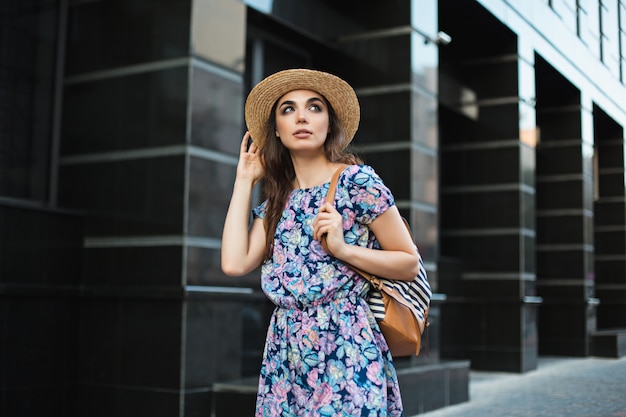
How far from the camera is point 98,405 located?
7594 mm

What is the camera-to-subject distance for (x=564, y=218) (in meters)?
18.4

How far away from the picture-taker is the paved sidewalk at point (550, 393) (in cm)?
925

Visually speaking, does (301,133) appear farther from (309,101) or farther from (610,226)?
(610,226)

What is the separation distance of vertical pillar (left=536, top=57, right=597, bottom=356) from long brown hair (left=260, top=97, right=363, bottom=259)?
15.1 metres

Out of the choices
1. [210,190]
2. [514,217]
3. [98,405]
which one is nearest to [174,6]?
[210,190]

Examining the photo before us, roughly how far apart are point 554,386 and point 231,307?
614cm

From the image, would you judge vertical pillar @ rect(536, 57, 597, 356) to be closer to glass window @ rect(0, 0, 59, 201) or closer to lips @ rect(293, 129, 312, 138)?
glass window @ rect(0, 0, 59, 201)

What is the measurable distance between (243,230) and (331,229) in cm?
47

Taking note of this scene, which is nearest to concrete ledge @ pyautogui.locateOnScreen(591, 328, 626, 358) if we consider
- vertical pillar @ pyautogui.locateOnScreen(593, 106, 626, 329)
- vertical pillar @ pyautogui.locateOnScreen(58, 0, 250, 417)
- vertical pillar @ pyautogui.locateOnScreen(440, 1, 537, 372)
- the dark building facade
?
vertical pillar @ pyautogui.locateOnScreen(440, 1, 537, 372)

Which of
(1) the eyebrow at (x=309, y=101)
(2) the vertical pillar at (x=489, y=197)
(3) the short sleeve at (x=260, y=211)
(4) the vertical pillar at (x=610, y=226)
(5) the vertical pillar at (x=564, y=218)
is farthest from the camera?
(4) the vertical pillar at (x=610, y=226)

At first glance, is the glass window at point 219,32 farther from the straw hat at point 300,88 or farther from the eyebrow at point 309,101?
the eyebrow at point 309,101

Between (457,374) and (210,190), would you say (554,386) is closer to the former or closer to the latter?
(457,374)

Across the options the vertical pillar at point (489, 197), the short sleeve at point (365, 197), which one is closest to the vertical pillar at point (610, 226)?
the vertical pillar at point (489, 197)

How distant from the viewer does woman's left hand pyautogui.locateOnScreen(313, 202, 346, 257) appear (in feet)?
9.05
